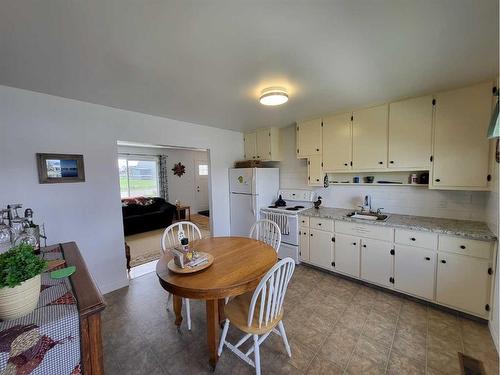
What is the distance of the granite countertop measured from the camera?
2.05 m

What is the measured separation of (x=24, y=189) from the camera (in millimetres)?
2176

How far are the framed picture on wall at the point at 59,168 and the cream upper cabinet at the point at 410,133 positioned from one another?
3800 mm

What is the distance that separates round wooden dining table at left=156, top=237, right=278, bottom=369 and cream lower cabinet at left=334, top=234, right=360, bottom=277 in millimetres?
1353

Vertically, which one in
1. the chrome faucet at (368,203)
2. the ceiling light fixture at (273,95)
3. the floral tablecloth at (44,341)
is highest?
the ceiling light fixture at (273,95)

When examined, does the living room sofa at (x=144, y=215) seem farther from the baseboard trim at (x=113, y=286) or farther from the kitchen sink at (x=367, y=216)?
the kitchen sink at (x=367, y=216)

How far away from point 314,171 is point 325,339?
2265 mm

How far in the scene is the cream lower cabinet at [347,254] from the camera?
281 centimetres

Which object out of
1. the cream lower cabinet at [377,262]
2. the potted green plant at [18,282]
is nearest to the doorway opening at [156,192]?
the potted green plant at [18,282]

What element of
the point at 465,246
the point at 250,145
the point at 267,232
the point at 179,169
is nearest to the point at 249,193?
the point at 250,145

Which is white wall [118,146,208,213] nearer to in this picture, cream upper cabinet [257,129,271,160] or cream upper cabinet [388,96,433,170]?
cream upper cabinet [257,129,271,160]

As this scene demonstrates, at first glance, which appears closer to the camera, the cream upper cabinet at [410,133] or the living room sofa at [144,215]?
the cream upper cabinet at [410,133]

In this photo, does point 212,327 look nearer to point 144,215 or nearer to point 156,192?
point 144,215

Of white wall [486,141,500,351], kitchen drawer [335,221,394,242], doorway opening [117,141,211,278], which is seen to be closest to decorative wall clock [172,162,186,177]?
doorway opening [117,141,211,278]

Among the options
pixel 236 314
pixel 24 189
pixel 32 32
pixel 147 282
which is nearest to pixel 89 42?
pixel 32 32
